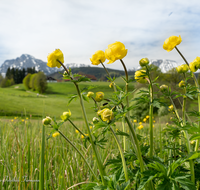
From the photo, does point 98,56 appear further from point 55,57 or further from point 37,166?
point 37,166

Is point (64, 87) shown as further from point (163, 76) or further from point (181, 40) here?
point (181, 40)

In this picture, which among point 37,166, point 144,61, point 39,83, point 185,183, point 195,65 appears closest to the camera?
point 185,183

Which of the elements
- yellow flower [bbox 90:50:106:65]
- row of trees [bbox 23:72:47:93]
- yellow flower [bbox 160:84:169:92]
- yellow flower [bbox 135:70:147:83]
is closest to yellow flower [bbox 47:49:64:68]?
yellow flower [bbox 90:50:106:65]

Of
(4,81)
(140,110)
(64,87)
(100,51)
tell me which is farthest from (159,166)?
(4,81)

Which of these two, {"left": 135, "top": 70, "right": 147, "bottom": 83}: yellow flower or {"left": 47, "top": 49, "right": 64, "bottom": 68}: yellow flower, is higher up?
{"left": 47, "top": 49, "right": 64, "bottom": 68}: yellow flower

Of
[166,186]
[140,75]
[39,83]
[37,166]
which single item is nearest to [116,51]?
[140,75]

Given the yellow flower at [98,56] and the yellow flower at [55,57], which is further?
the yellow flower at [98,56]

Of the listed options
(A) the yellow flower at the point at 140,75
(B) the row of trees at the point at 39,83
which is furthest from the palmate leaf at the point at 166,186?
(B) the row of trees at the point at 39,83

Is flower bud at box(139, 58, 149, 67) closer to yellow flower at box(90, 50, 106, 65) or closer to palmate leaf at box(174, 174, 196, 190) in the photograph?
yellow flower at box(90, 50, 106, 65)

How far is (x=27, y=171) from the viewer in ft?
3.92

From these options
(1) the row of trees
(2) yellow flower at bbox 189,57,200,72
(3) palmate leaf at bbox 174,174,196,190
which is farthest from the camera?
(1) the row of trees

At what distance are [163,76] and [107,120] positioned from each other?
658 inches

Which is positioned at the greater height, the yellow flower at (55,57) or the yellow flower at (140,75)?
the yellow flower at (55,57)

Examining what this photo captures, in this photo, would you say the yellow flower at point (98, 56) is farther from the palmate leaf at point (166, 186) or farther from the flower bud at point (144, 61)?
the palmate leaf at point (166, 186)
